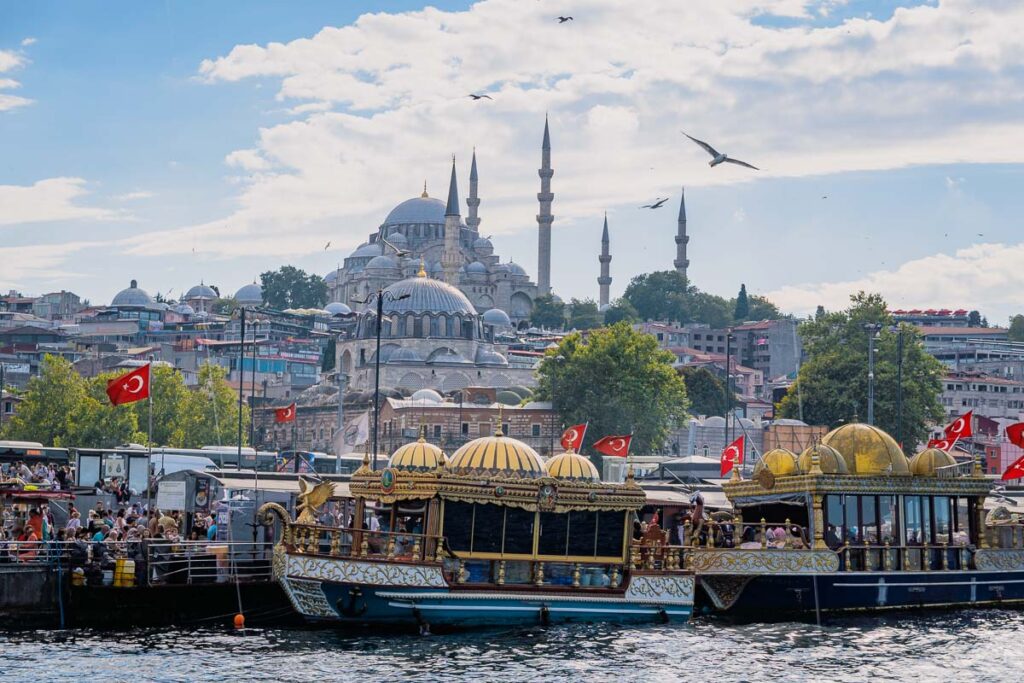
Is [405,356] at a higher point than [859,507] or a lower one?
higher

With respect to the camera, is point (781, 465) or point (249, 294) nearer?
point (781, 465)

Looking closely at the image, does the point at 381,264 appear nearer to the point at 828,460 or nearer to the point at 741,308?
the point at 741,308

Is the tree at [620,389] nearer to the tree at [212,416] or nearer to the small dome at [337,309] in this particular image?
the tree at [212,416]

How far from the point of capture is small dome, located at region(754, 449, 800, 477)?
26547mm

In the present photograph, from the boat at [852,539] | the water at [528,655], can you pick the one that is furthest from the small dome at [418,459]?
the boat at [852,539]

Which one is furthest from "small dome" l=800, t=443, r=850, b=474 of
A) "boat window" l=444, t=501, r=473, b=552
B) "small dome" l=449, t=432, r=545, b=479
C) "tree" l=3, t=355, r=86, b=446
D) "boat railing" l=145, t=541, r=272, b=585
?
"tree" l=3, t=355, r=86, b=446

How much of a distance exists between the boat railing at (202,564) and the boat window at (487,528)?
2995 mm

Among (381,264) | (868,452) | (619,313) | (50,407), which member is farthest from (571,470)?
(381,264)

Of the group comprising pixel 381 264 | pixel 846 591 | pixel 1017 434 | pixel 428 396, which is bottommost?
Answer: pixel 846 591

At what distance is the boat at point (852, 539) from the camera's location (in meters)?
25.5

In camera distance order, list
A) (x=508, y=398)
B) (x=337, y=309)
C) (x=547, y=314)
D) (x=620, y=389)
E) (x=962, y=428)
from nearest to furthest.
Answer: (x=962, y=428)
(x=620, y=389)
(x=508, y=398)
(x=337, y=309)
(x=547, y=314)

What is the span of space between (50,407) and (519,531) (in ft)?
149

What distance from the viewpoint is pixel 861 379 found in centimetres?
7025

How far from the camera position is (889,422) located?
67.2 metres
